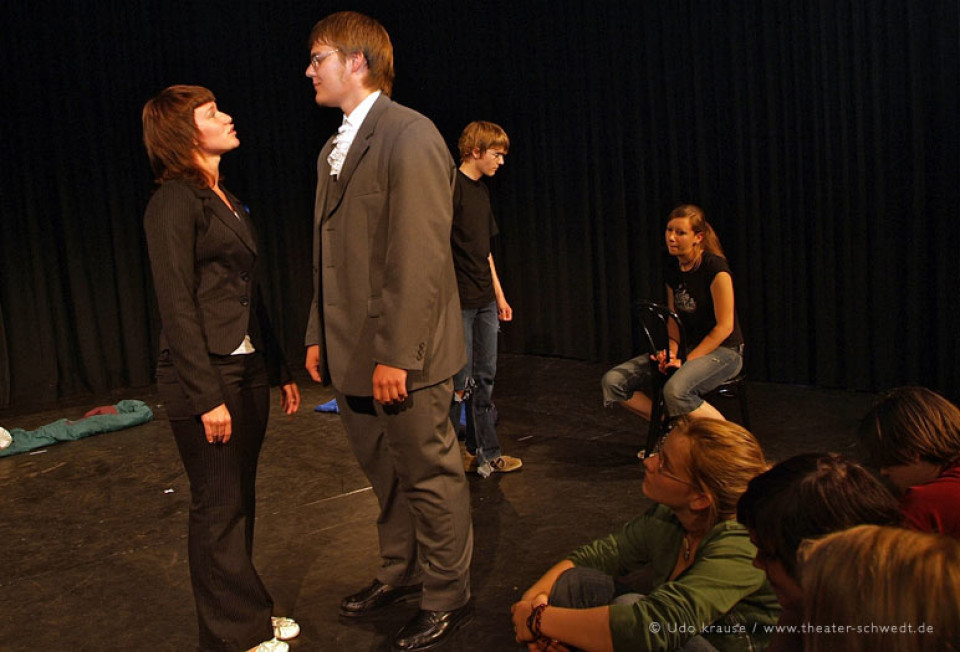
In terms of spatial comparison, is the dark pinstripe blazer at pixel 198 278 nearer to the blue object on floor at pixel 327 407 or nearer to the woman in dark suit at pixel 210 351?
the woman in dark suit at pixel 210 351

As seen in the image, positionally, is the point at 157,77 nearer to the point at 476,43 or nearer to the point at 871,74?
the point at 476,43

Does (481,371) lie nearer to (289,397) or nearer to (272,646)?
(289,397)

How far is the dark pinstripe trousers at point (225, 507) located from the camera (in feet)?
6.70

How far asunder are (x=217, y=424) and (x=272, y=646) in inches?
24.0

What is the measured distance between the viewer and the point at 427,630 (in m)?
2.17

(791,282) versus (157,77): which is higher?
(157,77)

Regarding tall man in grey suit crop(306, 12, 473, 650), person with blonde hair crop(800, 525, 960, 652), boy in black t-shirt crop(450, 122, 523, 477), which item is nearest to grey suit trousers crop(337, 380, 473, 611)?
tall man in grey suit crop(306, 12, 473, 650)

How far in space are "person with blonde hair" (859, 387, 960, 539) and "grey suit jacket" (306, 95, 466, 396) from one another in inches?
38.9

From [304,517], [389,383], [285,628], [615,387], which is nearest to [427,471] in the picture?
[389,383]

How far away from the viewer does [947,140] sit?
4227 millimetres

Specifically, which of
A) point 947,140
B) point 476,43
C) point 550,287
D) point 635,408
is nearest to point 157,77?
point 476,43

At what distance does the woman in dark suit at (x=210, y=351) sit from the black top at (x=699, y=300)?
1.94m

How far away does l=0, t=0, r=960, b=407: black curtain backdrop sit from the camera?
446 centimetres

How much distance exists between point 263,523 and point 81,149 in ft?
13.9
